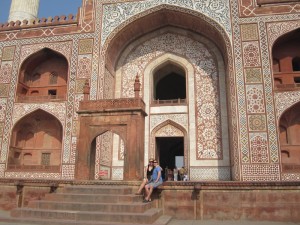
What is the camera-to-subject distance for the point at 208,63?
37.7 ft

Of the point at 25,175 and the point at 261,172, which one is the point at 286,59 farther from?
the point at 25,175

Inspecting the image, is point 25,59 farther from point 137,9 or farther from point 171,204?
point 171,204

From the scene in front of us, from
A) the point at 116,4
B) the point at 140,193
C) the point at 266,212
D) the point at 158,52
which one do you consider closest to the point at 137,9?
the point at 116,4

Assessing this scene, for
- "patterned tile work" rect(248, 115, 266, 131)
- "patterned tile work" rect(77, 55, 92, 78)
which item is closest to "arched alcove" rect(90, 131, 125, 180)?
"patterned tile work" rect(77, 55, 92, 78)

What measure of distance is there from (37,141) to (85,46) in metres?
4.11

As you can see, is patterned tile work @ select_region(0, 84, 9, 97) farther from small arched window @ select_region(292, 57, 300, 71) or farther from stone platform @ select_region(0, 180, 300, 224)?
small arched window @ select_region(292, 57, 300, 71)

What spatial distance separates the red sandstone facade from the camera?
956cm

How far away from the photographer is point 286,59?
35.9 ft

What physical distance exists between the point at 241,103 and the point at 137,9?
5133mm

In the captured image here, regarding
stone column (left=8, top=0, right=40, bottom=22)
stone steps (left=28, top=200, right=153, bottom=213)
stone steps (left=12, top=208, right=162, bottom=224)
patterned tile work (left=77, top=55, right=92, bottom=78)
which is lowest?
stone steps (left=12, top=208, right=162, bottom=224)

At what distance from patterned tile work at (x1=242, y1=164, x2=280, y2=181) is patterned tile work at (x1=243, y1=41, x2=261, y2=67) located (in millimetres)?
3214

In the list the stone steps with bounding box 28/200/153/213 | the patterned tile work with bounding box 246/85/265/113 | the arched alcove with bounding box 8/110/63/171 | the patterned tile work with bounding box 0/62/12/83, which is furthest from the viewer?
the patterned tile work with bounding box 0/62/12/83

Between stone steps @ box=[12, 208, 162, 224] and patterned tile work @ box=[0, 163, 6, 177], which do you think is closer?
stone steps @ box=[12, 208, 162, 224]

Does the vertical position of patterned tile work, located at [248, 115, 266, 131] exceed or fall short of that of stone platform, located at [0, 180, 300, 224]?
it exceeds it
